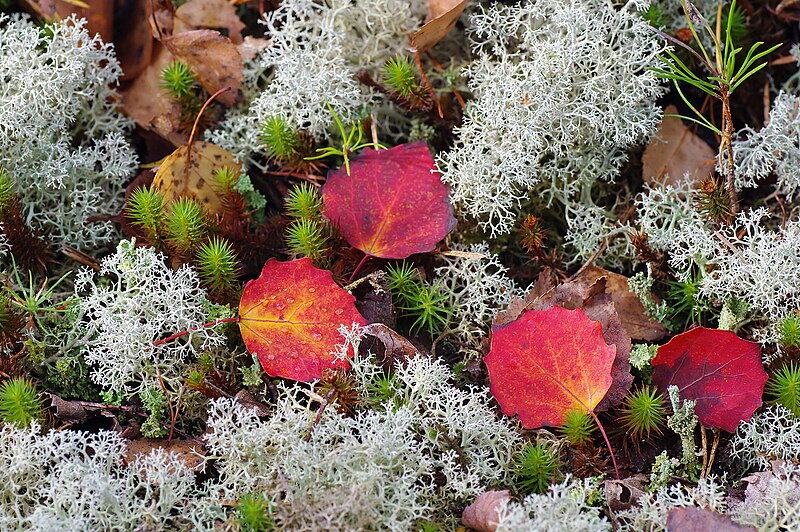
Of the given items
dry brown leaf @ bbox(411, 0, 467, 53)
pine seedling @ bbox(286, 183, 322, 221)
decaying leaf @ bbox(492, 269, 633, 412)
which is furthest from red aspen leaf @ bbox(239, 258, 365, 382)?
dry brown leaf @ bbox(411, 0, 467, 53)

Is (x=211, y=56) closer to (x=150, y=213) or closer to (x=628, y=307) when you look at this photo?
(x=150, y=213)

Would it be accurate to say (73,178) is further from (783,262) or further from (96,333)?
(783,262)

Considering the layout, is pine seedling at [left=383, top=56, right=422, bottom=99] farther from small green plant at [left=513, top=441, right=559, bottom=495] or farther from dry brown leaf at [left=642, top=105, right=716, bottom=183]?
small green plant at [left=513, top=441, right=559, bottom=495]

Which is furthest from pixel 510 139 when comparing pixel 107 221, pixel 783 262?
pixel 107 221

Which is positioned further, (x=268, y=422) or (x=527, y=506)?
(x=268, y=422)

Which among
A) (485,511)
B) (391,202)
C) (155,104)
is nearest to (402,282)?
(391,202)

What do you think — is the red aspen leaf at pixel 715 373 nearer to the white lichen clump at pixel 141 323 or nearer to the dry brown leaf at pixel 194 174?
the white lichen clump at pixel 141 323
